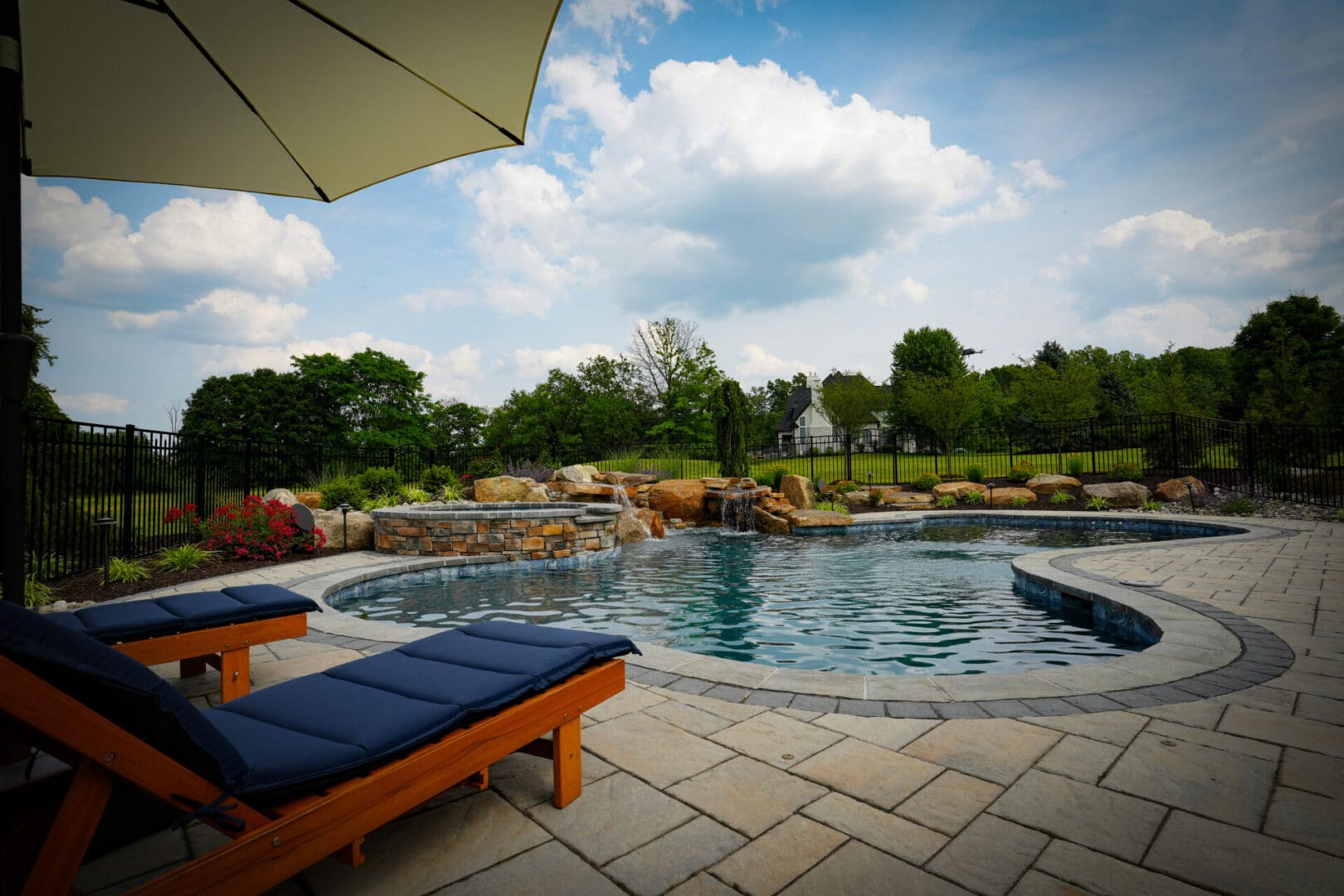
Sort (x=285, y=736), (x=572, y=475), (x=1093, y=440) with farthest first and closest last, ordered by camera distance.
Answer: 1. (x=1093, y=440)
2. (x=572, y=475)
3. (x=285, y=736)

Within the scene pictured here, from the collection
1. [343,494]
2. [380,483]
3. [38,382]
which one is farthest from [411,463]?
[38,382]

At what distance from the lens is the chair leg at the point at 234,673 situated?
2689mm

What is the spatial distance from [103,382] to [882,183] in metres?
15.6

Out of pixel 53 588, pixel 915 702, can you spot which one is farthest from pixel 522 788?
pixel 53 588

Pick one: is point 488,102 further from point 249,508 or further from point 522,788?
point 249,508

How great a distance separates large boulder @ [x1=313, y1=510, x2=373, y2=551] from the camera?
8266 millimetres

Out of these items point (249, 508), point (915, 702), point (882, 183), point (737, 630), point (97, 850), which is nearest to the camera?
point (97, 850)

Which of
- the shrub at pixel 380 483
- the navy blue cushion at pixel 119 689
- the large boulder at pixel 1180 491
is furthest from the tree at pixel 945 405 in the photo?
the navy blue cushion at pixel 119 689

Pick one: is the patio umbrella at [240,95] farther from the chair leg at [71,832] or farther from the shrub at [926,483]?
the shrub at [926,483]

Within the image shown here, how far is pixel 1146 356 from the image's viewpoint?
171 ft

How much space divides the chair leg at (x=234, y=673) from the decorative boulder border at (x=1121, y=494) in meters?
15.1

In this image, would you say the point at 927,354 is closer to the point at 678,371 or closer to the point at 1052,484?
the point at 678,371

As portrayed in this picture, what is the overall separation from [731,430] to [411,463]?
328 inches

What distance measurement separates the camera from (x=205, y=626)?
263 centimetres
